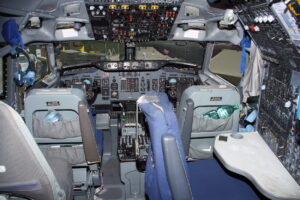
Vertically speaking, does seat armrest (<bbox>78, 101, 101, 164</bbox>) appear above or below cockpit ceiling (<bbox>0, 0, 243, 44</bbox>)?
below

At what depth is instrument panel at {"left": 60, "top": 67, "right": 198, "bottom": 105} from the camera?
4.27 m

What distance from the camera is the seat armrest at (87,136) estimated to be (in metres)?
2.25

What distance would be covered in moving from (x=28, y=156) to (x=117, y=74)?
3.03m

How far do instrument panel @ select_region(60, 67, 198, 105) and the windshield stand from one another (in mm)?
242

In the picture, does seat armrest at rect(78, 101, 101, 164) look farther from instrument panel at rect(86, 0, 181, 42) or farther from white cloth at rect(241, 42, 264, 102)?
white cloth at rect(241, 42, 264, 102)

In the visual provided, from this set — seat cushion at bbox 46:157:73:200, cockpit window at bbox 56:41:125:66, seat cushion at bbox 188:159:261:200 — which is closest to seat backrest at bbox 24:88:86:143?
seat cushion at bbox 46:157:73:200

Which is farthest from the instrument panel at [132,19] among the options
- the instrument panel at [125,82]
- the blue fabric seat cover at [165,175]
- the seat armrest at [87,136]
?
the blue fabric seat cover at [165,175]

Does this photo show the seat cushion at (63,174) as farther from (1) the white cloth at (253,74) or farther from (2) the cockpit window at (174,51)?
(2) the cockpit window at (174,51)

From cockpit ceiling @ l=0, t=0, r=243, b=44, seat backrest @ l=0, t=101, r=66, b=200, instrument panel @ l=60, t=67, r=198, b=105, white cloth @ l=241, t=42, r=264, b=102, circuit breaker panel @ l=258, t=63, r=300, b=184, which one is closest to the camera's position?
seat backrest @ l=0, t=101, r=66, b=200

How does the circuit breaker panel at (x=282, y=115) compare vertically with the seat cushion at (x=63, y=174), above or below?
above

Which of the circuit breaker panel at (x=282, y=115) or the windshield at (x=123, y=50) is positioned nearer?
the circuit breaker panel at (x=282, y=115)

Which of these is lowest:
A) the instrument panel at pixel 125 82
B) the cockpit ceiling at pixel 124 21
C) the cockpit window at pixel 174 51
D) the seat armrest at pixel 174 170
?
the instrument panel at pixel 125 82

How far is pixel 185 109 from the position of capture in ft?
7.61

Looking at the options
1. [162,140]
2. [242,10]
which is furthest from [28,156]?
[242,10]
